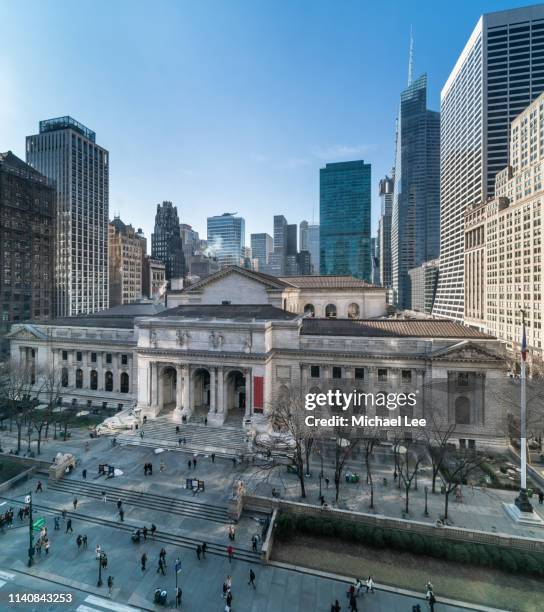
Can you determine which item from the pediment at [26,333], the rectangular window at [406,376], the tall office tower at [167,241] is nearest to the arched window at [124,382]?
the pediment at [26,333]

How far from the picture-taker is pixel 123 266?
156625mm

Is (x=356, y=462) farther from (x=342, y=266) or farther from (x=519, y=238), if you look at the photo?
(x=342, y=266)

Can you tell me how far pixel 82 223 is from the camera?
134m

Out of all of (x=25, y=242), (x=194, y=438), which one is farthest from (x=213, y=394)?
(x=25, y=242)

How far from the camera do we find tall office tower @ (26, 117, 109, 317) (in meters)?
127

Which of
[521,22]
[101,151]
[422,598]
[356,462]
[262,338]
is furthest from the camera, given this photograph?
[101,151]

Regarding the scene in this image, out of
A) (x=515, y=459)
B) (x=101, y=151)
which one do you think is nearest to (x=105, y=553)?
(x=515, y=459)

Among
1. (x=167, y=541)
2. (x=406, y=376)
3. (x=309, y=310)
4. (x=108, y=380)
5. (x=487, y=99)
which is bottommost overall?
(x=167, y=541)

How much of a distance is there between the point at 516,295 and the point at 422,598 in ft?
317

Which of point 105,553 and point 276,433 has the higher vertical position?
point 276,433

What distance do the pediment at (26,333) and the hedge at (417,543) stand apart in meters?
56.5

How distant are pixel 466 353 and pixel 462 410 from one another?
24.9 feet

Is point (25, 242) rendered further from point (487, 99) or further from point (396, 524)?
point (487, 99)

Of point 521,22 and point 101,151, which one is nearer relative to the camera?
point 521,22
